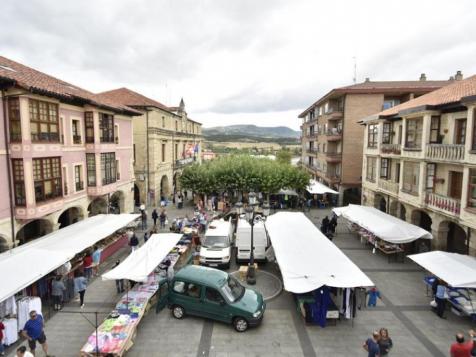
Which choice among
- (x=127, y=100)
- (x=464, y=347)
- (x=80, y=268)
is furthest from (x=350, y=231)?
(x=127, y=100)

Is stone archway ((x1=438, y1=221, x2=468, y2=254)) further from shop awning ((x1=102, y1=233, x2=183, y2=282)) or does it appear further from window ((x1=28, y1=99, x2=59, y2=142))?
window ((x1=28, y1=99, x2=59, y2=142))

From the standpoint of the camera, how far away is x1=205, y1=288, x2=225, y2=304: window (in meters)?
11.1

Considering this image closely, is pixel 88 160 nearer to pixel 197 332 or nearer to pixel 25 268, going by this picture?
pixel 25 268

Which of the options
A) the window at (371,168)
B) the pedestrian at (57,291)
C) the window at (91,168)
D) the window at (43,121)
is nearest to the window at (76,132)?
the window at (91,168)

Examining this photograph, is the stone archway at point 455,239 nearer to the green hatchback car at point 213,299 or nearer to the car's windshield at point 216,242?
the car's windshield at point 216,242

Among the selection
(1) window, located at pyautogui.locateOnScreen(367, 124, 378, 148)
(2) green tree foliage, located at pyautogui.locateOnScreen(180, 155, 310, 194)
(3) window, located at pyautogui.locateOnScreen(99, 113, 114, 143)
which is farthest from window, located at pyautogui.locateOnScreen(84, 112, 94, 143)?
(1) window, located at pyautogui.locateOnScreen(367, 124, 378, 148)

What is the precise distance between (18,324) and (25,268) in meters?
1.99

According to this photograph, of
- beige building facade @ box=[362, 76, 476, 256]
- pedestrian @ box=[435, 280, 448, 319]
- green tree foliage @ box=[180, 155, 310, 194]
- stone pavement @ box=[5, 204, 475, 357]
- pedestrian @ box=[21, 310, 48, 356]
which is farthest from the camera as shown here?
green tree foliage @ box=[180, 155, 310, 194]

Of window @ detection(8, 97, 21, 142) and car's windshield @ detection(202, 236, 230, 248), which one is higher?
window @ detection(8, 97, 21, 142)

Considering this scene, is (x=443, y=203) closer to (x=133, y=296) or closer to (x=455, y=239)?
(x=455, y=239)

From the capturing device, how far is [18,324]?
1071 cm

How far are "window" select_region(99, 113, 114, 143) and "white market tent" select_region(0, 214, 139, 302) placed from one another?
6820 millimetres

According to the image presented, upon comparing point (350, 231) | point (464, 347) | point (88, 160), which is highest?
point (88, 160)

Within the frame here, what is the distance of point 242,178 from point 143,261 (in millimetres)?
19520
